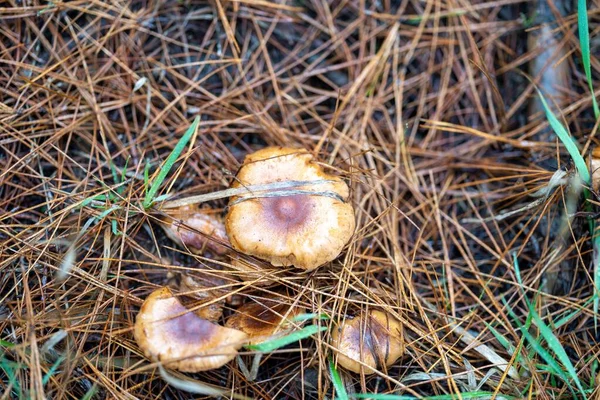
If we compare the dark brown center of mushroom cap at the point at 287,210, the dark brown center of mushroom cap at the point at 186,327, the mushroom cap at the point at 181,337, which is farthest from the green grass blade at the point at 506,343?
the dark brown center of mushroom cap at the point at 186,327

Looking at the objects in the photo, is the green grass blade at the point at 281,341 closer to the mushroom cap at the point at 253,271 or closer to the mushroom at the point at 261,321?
the mushroom at the point at 261,321

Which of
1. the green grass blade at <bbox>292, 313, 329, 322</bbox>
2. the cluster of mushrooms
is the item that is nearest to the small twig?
the cluster of mushrooms

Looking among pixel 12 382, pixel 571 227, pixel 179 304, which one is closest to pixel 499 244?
pixel 571 227

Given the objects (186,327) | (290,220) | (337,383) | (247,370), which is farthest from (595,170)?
(186,327)

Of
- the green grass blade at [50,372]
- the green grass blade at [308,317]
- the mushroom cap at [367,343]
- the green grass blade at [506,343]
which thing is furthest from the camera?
the green grass blade at [506,343]

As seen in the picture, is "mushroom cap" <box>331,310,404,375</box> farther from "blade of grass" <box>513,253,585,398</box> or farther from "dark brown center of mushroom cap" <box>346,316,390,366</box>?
"blade of grass" <box>513,253,585,398</box>

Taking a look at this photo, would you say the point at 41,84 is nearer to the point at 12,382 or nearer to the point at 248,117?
the point at 248,117

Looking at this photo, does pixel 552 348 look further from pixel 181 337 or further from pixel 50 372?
pixel 50 372
